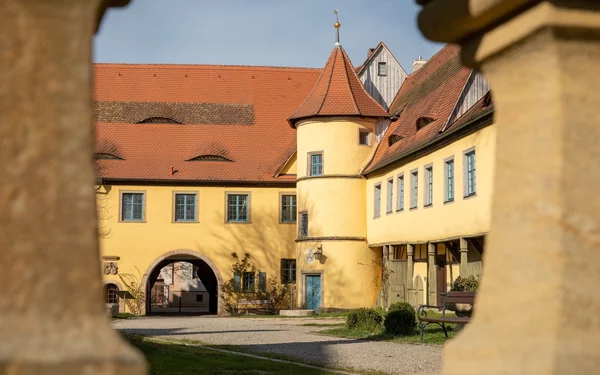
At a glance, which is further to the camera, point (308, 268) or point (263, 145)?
point (263, 145)

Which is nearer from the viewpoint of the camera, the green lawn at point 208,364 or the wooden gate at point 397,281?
the green lawn at point 208,364

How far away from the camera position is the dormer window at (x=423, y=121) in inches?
1086

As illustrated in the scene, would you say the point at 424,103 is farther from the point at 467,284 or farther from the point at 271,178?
the point at 467,284

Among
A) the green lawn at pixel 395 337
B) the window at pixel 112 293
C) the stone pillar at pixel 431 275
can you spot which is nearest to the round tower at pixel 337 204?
the stone pillar at pixel 431 275

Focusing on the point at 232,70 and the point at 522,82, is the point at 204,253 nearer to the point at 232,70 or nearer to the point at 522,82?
the point at 232,70

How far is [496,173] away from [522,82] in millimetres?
286

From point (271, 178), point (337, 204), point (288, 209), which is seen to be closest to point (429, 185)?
point (337, 204)

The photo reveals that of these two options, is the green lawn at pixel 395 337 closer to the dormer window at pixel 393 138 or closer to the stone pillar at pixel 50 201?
the dormer window at pixel 393 138

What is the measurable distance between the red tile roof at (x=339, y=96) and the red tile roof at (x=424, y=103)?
1227mm

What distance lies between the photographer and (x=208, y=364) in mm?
12188

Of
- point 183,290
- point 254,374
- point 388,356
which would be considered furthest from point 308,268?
point 183,290

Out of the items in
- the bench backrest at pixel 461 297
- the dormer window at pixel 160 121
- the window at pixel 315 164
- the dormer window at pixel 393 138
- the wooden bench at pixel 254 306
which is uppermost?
the dormer window at pixel 160 121

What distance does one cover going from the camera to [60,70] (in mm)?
2145

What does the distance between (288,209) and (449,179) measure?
11747 millimetres
